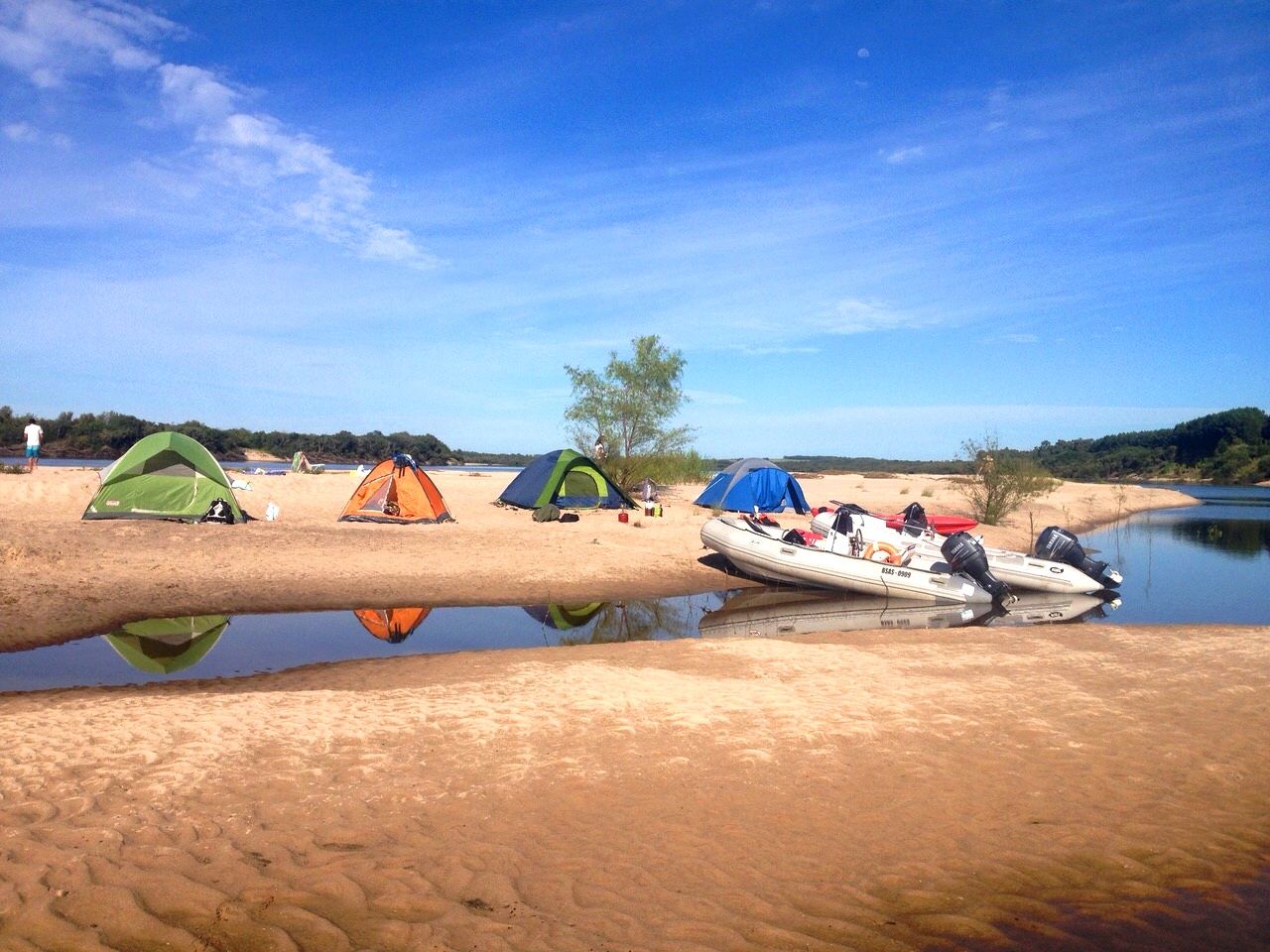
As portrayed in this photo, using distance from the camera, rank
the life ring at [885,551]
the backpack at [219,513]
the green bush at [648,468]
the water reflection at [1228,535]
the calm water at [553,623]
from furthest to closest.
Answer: the green bush at [648,468] → the water reflection at [1228,535] → the backpack at [219,513] → the life ring at [885,551] → the calm water at [553,623]

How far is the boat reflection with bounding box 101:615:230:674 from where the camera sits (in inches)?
368

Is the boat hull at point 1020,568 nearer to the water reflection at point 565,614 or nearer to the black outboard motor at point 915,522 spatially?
the black outboard motor at point 915,522

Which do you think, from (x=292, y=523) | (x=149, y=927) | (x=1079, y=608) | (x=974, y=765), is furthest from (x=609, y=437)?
(x=149, y=927)

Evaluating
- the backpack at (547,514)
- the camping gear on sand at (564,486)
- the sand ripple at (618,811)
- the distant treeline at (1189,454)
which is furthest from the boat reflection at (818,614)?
the distant treeline at (1189,454)

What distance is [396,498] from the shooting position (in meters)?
20.1

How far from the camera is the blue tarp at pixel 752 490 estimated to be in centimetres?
2633

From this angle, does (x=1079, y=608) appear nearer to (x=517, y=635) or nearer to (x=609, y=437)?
(x=517, y=635)

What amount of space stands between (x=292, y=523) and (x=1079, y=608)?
16132 mm

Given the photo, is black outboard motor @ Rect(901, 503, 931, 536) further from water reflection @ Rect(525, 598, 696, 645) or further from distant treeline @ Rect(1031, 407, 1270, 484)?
distant treeline @ Rect(1031, 407, 1270, 484)

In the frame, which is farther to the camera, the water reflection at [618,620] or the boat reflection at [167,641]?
the water reflection at [618,620]

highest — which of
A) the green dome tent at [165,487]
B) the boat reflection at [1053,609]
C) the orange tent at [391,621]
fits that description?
the green dome tent at [165,487]

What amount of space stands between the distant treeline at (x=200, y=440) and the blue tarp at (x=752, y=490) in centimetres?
1155

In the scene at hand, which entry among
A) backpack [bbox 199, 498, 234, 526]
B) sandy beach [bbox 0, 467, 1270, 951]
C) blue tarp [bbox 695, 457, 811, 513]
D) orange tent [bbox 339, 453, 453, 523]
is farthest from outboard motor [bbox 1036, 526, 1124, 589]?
backpack [bbox 199, 498, 234, 526]

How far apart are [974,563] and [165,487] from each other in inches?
644
